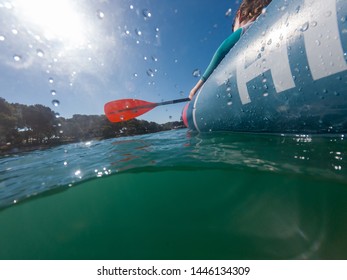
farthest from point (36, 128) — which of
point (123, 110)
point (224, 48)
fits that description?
point (224, 48)

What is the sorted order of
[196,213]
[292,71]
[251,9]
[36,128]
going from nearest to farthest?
[196,213] < [292,71] < [251,9] < [36,128]

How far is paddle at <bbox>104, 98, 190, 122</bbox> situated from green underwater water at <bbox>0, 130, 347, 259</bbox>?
455cm

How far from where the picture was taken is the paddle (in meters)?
5.74

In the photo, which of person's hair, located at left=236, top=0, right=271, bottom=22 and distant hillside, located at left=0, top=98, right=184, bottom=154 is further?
distant hillside, located at left=0, top=98, right=184, bottom=154

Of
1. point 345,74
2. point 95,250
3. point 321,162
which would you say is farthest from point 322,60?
point 95,250

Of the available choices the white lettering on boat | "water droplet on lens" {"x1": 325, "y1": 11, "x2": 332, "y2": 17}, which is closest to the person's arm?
the white lettering on boat

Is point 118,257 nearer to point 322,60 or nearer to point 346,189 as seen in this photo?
point 346,189

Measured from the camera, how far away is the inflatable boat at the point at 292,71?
4.59 ft

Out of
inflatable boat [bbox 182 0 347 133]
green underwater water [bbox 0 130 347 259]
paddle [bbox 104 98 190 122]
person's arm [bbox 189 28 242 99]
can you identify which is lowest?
green underwater water [bbox 0 130 347 259]

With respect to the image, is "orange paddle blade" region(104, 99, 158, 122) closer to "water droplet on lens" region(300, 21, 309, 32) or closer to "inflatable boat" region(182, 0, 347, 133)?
"inflatable boat" region(182, 0, 347, 133)

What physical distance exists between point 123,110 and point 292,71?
503 cm

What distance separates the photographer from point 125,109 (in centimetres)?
583

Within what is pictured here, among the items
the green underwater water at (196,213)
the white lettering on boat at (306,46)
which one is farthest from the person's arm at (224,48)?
the green underwater water at (196,213)

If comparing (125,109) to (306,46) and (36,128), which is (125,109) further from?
(36,128)
